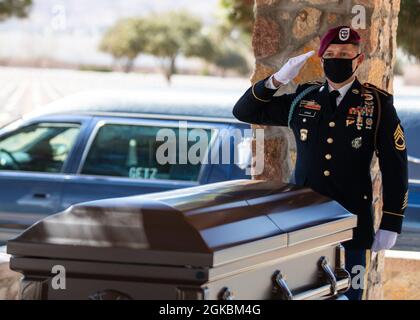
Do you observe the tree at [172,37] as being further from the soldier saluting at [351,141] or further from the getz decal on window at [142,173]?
the soldier saluting at [351,141]

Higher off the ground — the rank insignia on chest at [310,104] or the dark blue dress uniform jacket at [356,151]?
the rank insignia on chest at [310,104]

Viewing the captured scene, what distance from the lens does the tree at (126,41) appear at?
2478 inches

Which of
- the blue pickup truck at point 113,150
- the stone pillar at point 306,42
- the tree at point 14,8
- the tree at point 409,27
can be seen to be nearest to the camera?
the stone pillar at point 306,42

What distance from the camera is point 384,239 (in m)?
3.90

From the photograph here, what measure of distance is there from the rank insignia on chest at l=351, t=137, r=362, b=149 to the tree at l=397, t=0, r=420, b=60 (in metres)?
3.63

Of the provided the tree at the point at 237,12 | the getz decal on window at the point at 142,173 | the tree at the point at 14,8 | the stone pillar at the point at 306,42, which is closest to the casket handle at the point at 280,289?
the stone pillar at the point at 306,42

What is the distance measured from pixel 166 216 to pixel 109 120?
4.30m

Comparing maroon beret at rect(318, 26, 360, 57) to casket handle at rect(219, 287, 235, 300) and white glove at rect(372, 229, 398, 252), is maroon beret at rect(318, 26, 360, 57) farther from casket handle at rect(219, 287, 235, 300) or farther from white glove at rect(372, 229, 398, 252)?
casket handle at rect(219, 287, 235, 300)

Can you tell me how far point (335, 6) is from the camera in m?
4.66

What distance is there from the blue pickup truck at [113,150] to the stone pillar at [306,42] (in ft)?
5.61

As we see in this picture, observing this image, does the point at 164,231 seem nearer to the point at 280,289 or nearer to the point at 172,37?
the point at 280,289

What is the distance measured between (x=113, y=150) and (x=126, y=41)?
2283 inches

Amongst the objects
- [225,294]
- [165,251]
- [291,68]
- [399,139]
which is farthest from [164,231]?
[399,139]
